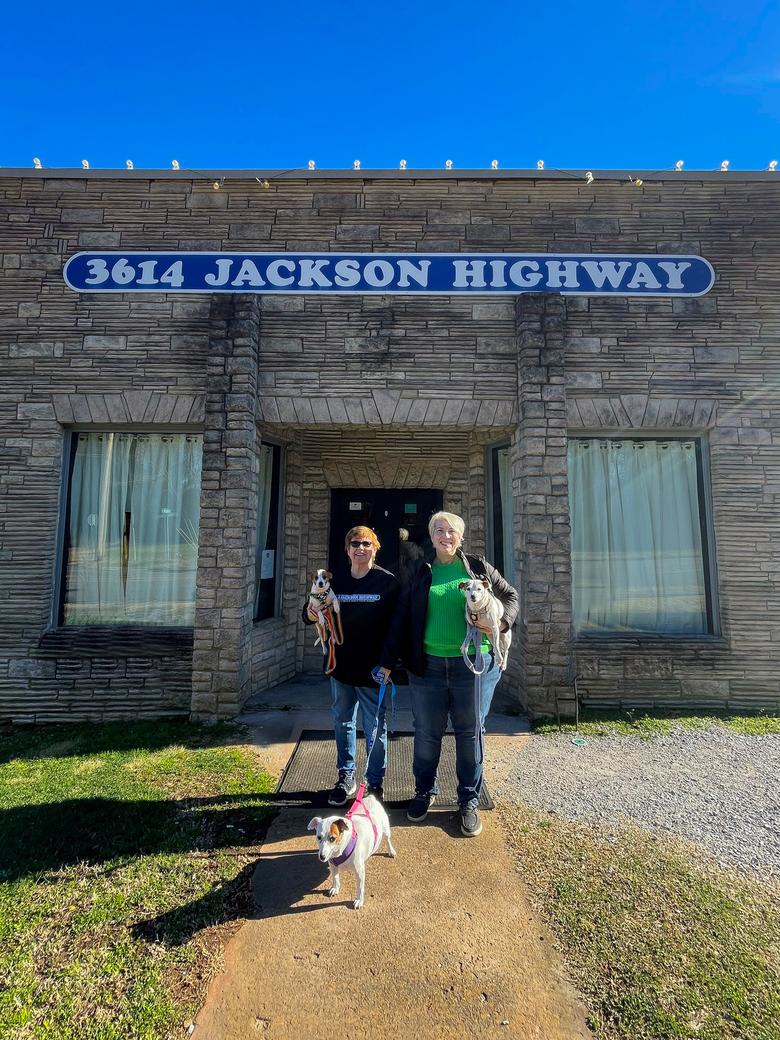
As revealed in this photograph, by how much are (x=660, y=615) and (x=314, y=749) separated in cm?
412

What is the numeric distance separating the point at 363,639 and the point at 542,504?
293 centimetres

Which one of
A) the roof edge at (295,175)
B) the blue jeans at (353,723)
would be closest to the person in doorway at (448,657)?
the blue jeans at (353,723)

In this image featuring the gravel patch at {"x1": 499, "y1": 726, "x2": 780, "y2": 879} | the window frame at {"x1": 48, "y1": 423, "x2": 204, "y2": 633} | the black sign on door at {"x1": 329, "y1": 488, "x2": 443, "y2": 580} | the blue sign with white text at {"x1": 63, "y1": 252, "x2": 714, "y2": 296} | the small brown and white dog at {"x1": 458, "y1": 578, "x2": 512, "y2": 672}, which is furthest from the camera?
the black sign on door at {"x1": 329, "y1": 488, "x2": 443, "y2": 580}

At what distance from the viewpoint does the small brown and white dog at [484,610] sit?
2990 millimetres

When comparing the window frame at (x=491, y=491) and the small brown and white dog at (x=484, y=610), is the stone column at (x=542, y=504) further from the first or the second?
the small brown and white dog at (x=484, y=610)

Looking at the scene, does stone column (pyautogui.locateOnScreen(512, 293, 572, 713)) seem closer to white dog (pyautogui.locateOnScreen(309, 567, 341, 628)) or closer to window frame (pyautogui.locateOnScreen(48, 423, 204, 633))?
white dog (pyautogui.locateOnScreen(309, 567, 341, 628))

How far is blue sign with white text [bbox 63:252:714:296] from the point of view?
5742 millimetres

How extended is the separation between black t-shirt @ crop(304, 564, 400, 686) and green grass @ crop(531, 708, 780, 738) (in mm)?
2519

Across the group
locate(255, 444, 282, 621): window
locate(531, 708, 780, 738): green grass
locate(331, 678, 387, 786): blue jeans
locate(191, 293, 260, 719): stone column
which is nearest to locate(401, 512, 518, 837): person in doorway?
locate(331, 678, 387, 786): blue jeans

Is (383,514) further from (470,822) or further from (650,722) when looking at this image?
(470,822)

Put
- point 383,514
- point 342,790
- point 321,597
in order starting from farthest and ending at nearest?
point 383,514, point 342,790, point 321,597

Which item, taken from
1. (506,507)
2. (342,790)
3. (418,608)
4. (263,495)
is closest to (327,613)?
(418,608)

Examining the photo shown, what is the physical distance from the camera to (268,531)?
258 inches

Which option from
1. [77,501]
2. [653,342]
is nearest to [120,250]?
[77,501]
